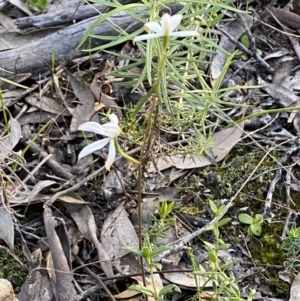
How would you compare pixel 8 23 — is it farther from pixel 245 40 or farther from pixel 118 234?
pixel 118 234

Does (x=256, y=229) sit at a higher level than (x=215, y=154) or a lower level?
lower

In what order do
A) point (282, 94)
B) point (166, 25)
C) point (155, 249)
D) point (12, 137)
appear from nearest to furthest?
point (166, 25), point (155, 249), point (12, 137), point (282, 94)

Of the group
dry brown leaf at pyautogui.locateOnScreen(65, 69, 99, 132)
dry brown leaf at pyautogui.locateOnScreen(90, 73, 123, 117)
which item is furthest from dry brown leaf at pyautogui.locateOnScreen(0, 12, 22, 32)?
dry brown leaf at pyautogui.locateOnScreen(90, 73, 123, 117)

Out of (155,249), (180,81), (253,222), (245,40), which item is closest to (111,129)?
(155,249)

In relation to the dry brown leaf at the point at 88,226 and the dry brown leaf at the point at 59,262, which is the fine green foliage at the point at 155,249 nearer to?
the dry brown leaf at the point at 88,226

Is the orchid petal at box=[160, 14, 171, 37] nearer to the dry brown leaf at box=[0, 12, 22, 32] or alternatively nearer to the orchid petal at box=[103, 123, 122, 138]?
the orchid petal at box=[103, 123, 122, 138]

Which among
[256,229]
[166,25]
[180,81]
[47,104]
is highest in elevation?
[166,25]

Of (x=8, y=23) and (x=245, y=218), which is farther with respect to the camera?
(x=8, y=23)

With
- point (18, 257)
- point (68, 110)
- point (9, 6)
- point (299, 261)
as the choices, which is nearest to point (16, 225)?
point (18, 257)
